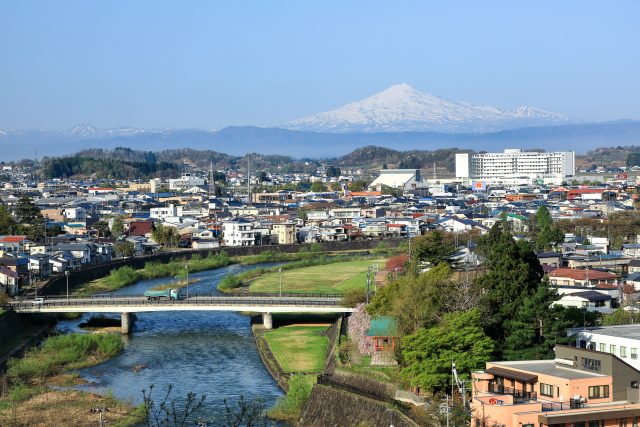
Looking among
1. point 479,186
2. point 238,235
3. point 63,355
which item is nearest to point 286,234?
point 238,235

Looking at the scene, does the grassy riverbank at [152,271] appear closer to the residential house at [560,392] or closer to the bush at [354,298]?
the bush at [354,298]

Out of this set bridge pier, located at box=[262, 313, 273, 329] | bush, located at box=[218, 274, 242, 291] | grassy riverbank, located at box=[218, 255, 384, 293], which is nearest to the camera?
bridge pier, located at box=[262, 313, 273, 329]

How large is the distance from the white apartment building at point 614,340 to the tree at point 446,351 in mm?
1027

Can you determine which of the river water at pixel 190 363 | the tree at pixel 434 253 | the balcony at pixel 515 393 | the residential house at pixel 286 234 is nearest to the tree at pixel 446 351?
the balcony at pixel 515 393

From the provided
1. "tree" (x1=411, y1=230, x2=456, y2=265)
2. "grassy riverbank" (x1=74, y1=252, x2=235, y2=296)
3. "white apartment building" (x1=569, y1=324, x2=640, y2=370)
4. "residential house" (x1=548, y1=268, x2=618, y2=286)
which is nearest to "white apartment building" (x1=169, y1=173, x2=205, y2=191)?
"grassy riverbank" (x1=74, y1=252, x2=235, y2=296)

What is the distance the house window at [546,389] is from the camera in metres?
9.48

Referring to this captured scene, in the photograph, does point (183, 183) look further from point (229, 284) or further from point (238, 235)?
point (229, 284)

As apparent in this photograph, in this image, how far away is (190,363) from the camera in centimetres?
1512

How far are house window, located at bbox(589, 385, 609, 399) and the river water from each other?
427 cm

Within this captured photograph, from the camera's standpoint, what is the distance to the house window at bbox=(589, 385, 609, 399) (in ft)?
30.8

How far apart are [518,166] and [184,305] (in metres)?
53.5

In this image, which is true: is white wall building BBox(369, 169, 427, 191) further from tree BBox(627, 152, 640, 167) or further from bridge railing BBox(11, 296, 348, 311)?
bridge railing BBox(11, 296, 348, 311)

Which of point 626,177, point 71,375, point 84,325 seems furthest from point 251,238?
point 626,177

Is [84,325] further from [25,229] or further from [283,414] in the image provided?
[25,229]
